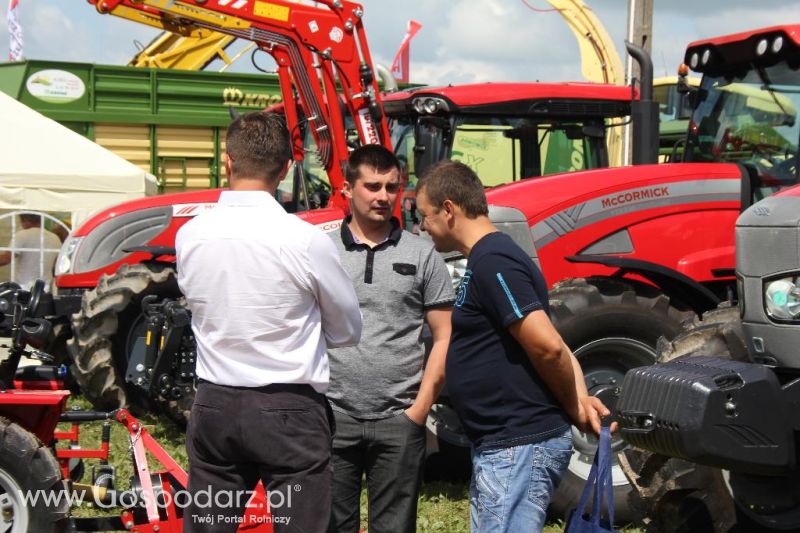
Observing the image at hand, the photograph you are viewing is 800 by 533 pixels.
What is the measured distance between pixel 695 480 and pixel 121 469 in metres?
3.69

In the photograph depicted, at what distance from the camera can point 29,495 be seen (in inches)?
172

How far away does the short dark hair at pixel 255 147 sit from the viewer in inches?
124

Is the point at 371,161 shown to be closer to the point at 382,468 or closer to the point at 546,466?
the point at 382,468

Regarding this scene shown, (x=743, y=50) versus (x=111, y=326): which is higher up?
(x=743, y=50)

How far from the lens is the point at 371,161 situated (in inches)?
165

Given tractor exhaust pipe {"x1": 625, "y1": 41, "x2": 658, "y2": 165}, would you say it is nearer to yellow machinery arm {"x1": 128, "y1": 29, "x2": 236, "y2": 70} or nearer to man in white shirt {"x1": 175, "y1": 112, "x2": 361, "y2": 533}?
man in white shirt {"x1": 175, "y1": 112, "x2": 361, "y2": 533}

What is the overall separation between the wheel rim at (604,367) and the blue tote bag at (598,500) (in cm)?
233

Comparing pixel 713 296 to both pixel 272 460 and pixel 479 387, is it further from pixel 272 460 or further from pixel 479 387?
pixel 272 460

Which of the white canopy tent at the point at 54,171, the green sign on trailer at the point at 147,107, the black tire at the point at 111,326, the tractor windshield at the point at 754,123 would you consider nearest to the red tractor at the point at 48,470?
the black tire at the point at 111,326

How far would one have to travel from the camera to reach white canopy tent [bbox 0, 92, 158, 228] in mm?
12414

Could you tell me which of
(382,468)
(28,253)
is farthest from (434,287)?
(28,253)

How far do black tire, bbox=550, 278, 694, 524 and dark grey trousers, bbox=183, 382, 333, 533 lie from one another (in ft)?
9.05

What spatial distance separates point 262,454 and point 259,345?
1.00ft

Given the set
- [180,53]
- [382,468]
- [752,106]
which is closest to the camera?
[382,468]
